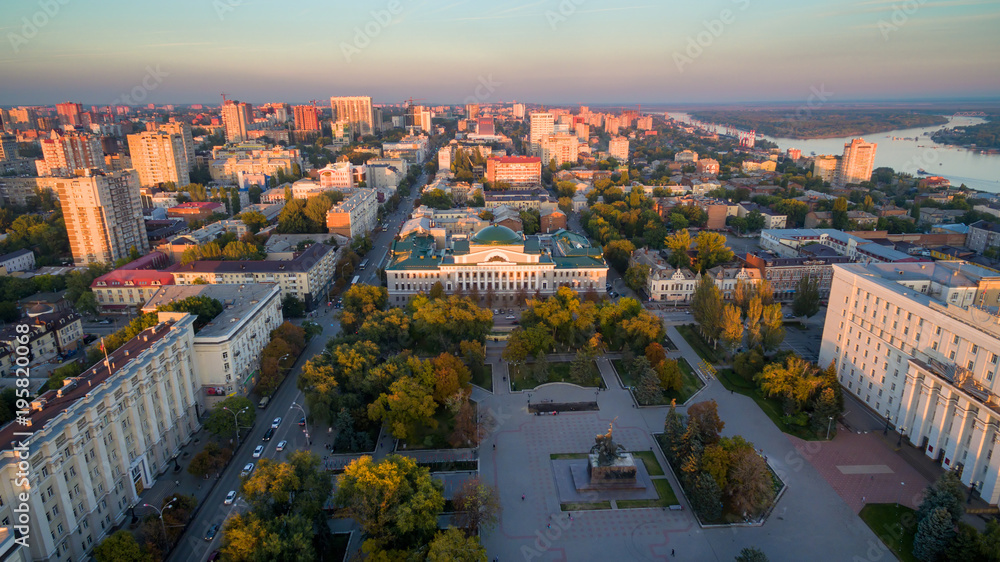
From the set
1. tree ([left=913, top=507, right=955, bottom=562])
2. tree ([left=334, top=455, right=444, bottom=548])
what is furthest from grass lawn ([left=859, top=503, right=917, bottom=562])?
tree ([left=334, top=455, right=444, bottom=548])

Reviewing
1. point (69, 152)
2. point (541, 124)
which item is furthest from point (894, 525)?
point (541, 124)

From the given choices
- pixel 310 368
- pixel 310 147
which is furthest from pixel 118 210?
pixel 310 147

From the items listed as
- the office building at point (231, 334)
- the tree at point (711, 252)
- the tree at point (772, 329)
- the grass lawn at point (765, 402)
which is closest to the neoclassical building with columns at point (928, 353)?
the tree at point (772, 329)

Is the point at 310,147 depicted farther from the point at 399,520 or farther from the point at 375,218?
the point at 399,520

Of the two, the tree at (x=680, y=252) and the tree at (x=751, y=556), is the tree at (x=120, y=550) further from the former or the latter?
the tree at (x=680, y=252)

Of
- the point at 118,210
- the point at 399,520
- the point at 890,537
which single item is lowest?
the point at 890,537

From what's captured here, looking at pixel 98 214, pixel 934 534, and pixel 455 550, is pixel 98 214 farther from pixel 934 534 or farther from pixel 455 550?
pixel 934 534
